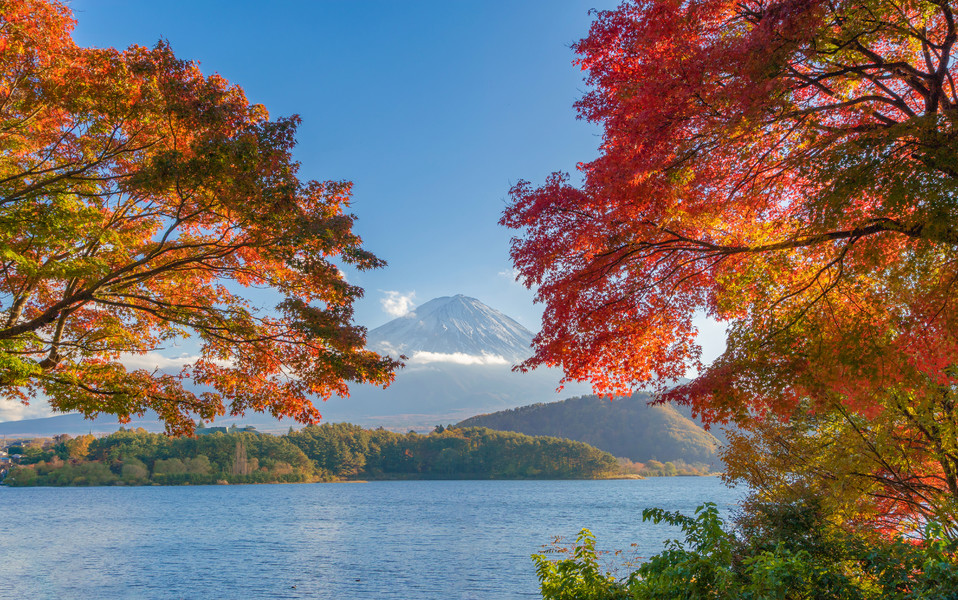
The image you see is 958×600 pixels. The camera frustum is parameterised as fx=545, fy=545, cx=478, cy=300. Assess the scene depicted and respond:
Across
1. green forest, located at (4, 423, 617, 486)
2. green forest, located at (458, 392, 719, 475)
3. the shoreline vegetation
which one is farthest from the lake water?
green forest, located at (458, 392, 719, 475)

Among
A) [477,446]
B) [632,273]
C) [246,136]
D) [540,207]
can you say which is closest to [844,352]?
[632,273]

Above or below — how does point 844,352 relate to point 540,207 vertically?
below

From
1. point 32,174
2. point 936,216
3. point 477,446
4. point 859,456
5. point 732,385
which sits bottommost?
point 477,446

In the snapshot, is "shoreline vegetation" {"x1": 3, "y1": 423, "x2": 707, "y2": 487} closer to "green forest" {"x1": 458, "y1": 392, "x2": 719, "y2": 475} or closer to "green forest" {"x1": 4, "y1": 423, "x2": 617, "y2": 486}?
"green forest" {"x1": 4, "y1": 423, "x2": 617, "y2": 486}

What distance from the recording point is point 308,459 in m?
110

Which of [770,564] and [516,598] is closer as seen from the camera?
[770,564]

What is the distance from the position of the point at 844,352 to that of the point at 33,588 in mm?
24552

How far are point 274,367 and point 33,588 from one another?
16566 mm

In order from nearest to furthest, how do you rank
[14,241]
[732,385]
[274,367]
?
[732,385] < [14,241] < [274,367]

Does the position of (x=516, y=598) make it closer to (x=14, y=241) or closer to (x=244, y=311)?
(x=244, y=311)

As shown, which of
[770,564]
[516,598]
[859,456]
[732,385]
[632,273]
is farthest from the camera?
[516,598]

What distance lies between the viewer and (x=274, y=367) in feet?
32.3

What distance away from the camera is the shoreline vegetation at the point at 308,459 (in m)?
96.0

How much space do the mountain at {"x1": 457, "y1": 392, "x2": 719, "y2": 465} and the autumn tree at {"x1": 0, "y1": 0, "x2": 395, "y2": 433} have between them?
135 metres
